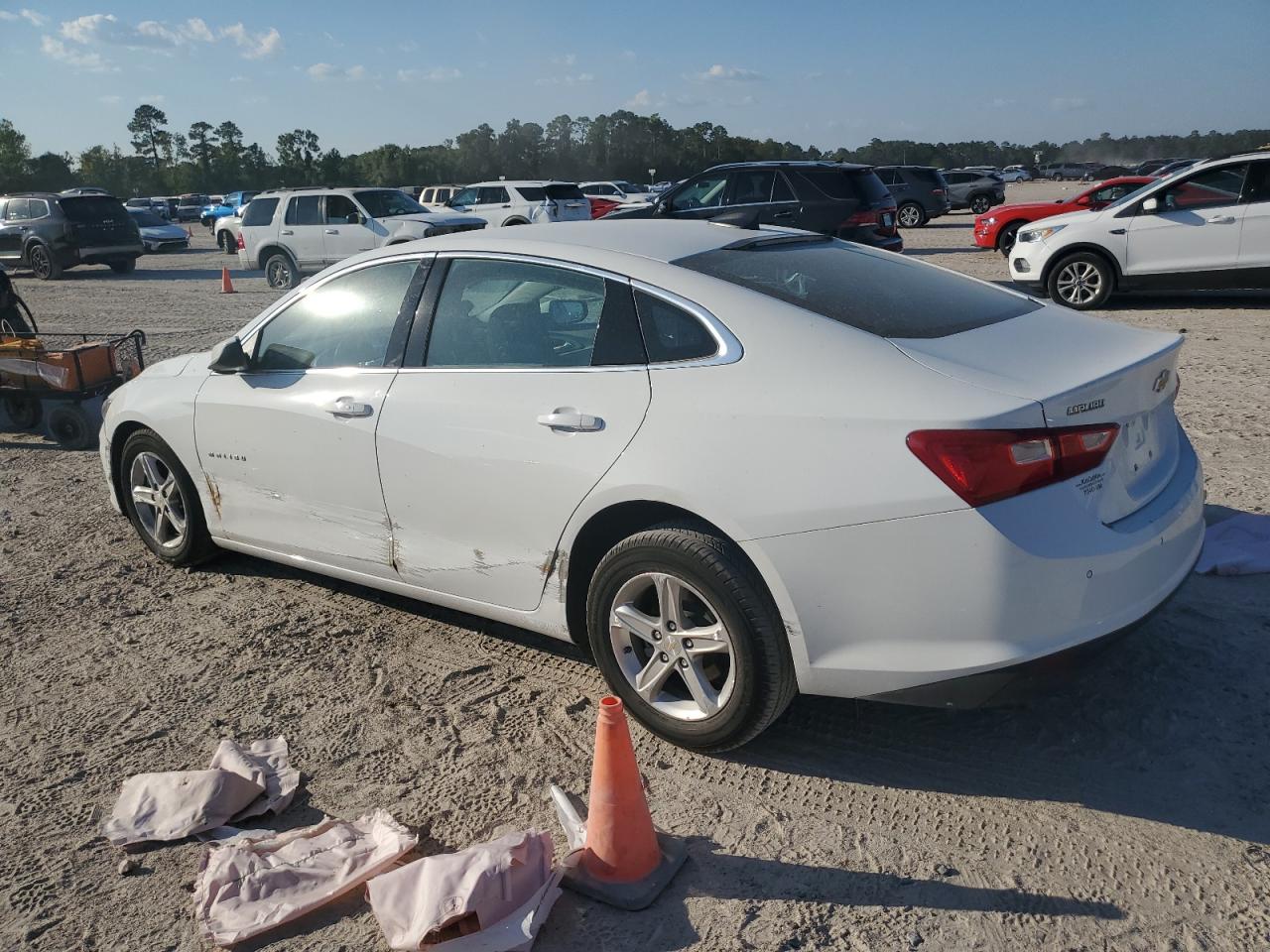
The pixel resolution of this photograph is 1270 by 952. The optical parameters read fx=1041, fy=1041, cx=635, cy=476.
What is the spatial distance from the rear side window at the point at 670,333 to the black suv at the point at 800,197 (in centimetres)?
1136

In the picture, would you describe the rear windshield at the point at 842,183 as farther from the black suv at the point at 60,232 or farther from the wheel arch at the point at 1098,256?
the black suv at the point at 60,232

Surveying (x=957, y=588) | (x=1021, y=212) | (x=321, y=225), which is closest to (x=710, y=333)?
(x=957, y=588)

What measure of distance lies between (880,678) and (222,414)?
3.11 metres

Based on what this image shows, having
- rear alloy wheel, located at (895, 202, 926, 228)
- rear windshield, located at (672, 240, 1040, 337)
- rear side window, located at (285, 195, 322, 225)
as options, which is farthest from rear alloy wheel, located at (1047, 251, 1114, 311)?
rear alloy wheel, located at (895, 202, 926, 228)

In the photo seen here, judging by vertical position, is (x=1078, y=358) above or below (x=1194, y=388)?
above

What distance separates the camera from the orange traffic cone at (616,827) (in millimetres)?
2736

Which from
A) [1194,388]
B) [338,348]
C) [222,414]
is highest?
[338,348]

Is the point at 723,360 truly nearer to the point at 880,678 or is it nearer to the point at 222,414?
the point at 880,678

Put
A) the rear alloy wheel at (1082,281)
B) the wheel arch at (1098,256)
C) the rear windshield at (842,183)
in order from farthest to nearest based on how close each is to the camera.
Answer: the rear windshield at (842,183), the rear alloy wheel at (1082,281), the wheel arch at (1098,256)

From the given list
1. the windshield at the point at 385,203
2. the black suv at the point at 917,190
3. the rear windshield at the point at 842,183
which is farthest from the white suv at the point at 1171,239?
the black suv at the point at 917,190

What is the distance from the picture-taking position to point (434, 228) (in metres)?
18.5

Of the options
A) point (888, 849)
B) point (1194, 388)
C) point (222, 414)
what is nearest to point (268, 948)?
point (888, 849)

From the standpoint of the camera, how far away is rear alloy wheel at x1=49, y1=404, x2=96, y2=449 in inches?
304

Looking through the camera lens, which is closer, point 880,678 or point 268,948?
point 268,948
